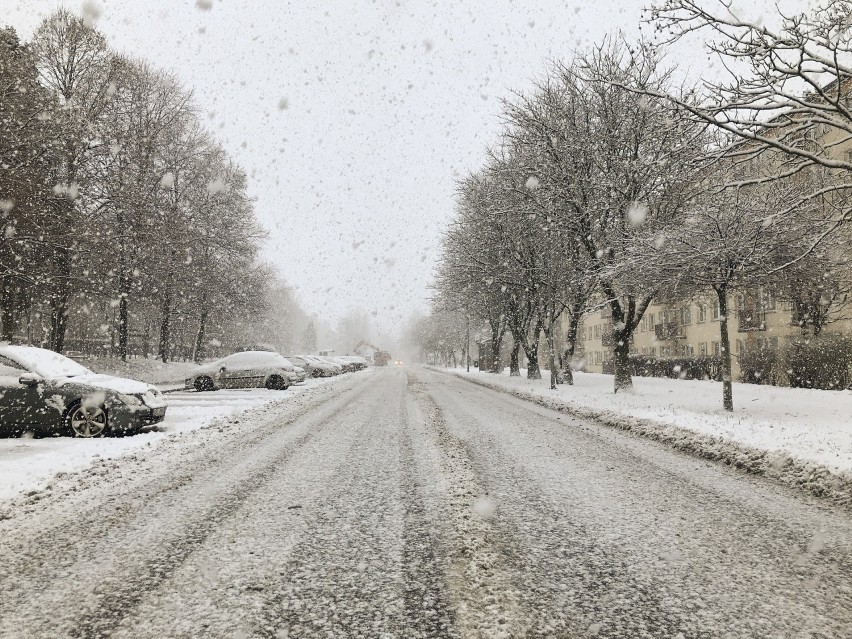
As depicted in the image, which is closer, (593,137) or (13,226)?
(13,226)

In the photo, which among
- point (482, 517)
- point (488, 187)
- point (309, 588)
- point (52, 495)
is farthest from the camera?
point (488, 187)

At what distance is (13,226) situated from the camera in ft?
49.8

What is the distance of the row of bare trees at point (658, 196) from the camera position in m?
7.95

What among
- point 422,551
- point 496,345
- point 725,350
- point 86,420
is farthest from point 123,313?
point 422,551

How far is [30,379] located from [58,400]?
526 mm

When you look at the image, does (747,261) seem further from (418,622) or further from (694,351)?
(694,351)

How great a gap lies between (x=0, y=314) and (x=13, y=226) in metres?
6.10

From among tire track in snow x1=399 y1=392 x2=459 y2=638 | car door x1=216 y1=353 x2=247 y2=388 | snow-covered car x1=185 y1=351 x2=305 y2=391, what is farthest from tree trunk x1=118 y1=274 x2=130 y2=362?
tire track in snow x1=399 y1=392 x2=459 y2=638

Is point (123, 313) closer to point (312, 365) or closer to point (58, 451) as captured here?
point (312, 365)

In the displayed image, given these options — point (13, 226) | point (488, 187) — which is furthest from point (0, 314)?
point (488, 187)

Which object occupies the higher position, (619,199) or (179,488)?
(619,199)

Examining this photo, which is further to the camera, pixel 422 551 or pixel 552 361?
pixel 552 361

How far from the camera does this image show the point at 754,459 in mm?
6695

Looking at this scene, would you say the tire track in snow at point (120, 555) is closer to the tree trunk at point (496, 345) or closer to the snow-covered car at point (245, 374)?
the snow-covered car at point (245, 374)
